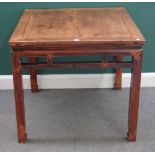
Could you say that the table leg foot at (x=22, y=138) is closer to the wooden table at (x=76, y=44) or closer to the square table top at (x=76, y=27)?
the wooden table at (x=76, y=44)

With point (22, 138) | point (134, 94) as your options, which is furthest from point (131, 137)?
point (22, 138)

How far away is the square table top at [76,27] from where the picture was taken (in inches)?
57.9

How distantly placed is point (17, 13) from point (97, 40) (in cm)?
85

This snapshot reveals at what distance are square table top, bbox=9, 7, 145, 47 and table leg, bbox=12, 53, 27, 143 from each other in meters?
0.11

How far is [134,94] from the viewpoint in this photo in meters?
1.61

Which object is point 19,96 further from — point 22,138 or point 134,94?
point 134,94

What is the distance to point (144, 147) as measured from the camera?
66.8 inches

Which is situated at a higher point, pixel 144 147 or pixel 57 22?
pixel 57 22

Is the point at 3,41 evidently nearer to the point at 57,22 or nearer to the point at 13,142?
the point at 57,22

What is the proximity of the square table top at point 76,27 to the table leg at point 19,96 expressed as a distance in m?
0.11

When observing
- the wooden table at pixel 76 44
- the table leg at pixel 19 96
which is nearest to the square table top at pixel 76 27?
the wooden table at pixel 76 44

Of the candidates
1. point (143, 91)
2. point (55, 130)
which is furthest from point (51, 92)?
point (143, 91)

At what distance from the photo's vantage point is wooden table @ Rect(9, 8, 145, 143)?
147cm

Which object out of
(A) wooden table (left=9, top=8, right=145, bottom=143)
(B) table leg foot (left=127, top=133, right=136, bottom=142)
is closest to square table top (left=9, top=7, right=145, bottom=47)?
(A) wooden table (left=9, top=8, right=145, bottom=143)
